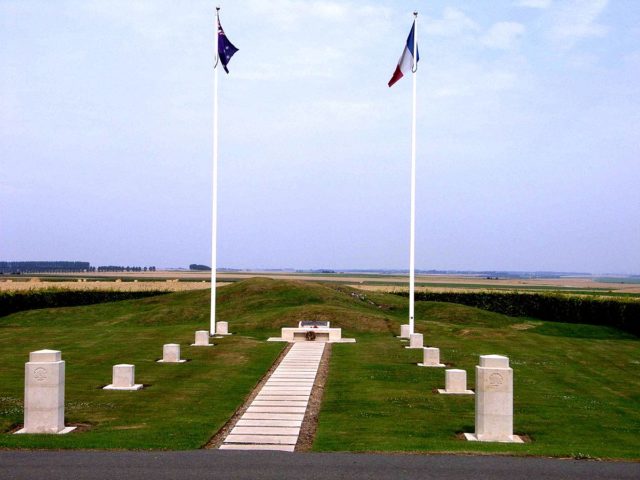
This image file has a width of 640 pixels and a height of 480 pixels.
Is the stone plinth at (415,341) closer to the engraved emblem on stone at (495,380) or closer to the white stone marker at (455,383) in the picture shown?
the white stone marker at (455,383)

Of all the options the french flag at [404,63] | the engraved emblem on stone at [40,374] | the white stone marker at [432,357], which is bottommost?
the white stone marker at [432,357]

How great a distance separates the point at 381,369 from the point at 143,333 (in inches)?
806

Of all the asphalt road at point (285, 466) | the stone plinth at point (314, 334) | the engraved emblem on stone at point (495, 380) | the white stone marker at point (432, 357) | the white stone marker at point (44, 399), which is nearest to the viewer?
the asphalt road at point (285, 466)

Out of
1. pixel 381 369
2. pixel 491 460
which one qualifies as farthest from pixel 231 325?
pixel 491 460

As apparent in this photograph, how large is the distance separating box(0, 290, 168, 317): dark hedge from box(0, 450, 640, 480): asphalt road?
58.6 meters

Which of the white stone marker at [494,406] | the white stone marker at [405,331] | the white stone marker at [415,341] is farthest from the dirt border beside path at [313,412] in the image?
the white stone marker at [405,331]

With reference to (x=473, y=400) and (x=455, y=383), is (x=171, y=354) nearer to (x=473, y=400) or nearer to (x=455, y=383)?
(x=455, y=383)

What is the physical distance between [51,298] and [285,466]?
66.7 metres

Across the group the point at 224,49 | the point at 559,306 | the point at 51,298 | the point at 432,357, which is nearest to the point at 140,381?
the point at 432,357

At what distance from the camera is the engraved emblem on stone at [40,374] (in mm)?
17516

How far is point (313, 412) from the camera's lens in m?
20.1

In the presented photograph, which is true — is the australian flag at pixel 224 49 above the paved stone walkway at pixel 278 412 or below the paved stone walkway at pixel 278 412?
above

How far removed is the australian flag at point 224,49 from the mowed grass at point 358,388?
16.2 metres

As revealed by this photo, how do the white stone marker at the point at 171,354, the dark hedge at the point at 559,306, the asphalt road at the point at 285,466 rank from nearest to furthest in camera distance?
the asphalt road at the point at 285,466
the white stone marker at the point at 171,354
the dark hedge at the point at 559,306
